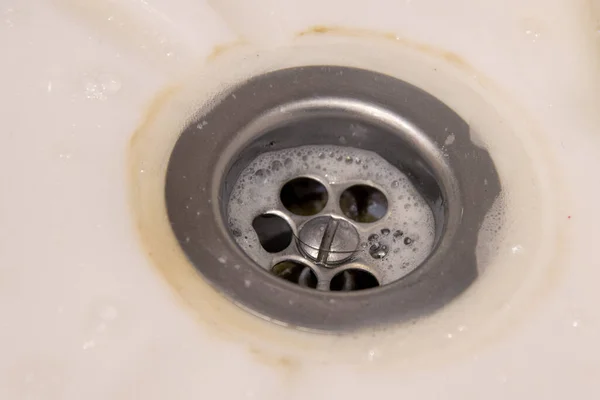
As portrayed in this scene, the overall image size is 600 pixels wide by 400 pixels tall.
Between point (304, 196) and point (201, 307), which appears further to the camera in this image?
point (304, 196)

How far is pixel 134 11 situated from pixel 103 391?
0.33 meters

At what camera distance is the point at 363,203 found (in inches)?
25.6

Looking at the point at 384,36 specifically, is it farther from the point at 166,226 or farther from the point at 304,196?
the point at 166,226

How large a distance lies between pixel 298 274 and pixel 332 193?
79mm

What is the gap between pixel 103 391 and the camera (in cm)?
42

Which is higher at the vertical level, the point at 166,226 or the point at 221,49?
the point at 221,49

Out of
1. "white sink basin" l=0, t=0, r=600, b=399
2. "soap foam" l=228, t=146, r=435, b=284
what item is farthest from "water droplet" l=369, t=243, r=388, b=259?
"white sink basin" l=0, t=0, r=600, b=399

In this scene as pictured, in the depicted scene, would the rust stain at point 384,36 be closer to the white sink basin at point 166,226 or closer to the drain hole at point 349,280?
the white sink basin at point 166,226

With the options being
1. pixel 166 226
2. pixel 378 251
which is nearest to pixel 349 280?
pixel 378 251

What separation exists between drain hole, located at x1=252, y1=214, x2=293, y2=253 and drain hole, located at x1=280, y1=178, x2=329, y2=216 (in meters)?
0.02

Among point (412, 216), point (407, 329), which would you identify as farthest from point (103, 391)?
point (412, 216)

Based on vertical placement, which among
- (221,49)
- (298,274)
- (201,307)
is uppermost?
(221,49)

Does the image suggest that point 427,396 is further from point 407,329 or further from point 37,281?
point 37,281

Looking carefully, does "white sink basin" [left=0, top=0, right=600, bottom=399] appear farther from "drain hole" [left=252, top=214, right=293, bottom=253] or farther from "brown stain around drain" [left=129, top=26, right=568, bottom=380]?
"drain hole" [left=252, top=214, right=293, bottom=253]
